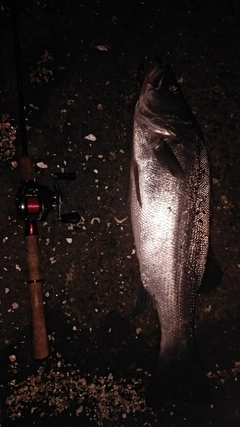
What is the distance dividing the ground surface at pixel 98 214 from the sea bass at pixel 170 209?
0.26 m

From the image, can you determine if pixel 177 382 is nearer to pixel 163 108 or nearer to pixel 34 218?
pixel 34 218

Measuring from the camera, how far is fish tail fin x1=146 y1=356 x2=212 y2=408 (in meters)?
2.27

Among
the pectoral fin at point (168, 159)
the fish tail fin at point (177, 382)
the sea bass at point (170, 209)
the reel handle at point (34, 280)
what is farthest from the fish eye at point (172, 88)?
the fish tail fin at point (177, 382)

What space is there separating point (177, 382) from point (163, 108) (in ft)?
5.29

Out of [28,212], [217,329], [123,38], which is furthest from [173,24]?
[217,329]

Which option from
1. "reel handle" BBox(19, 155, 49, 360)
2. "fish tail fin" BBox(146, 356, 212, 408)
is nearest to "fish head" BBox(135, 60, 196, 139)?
"reel handle" BBox(19, 155, 49, 360)

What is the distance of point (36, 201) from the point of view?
2.05 meters

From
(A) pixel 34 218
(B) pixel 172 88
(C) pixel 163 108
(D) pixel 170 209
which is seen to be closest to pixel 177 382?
(D) pixel 170 209

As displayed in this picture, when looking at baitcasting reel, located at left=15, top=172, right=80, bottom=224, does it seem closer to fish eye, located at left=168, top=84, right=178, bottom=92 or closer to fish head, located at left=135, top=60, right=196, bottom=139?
fish head, located at left=135, top=60, right=196, bottom=139

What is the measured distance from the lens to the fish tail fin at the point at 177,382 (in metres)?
2.27

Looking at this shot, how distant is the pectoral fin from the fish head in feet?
0.26

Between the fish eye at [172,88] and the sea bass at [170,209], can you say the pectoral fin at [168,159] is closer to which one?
the sea bass at [170,209]

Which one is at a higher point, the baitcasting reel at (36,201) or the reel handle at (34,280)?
the baitcasting reel at (36,201)

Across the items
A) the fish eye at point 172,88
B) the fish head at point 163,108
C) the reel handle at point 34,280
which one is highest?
the fish eye at point 172,88
